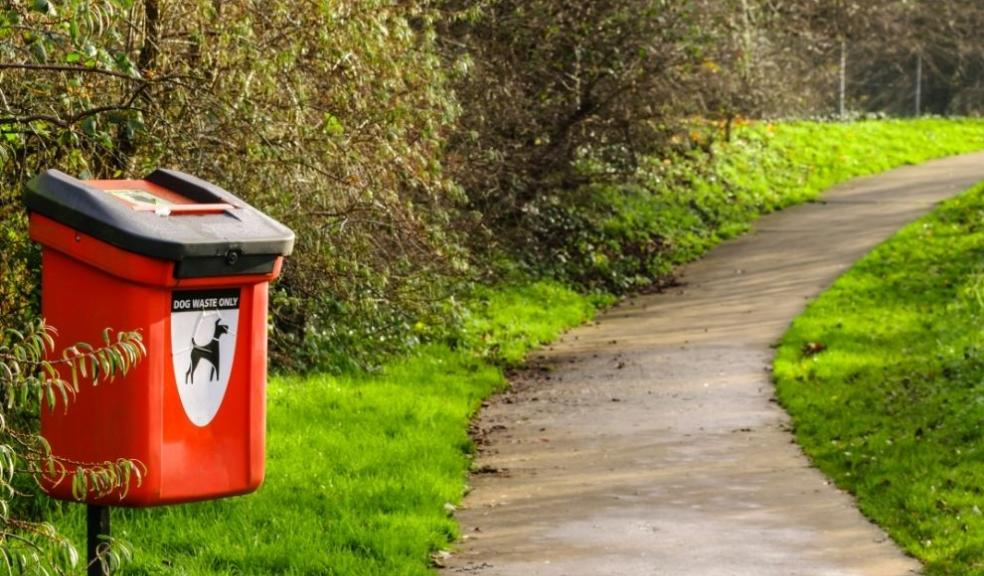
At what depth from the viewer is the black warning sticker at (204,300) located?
512 centimetres

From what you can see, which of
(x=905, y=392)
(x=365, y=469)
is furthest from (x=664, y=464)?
(x=905, y=392)

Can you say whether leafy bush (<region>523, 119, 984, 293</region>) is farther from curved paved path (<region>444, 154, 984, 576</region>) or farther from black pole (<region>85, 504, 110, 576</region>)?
black pole (<region>85, 504, 110, 576</region>)

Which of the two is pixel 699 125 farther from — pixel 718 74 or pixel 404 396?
pixel 404 396

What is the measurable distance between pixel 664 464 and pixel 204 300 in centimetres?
443

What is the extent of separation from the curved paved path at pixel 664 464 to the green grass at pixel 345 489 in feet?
0.83

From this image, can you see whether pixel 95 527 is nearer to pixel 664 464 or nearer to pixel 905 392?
Result: pixel 664 464

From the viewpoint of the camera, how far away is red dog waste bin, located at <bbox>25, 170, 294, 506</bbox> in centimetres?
501

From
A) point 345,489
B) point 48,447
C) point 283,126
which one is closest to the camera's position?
point 48,447

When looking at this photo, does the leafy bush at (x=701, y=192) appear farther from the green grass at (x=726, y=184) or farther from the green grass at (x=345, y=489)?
the green grass at (x=345, y=489)

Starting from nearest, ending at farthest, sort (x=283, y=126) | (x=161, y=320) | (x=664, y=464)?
1. (x=161, y=320)
2. (x=283, y=126)
3. (x=664, y=464)

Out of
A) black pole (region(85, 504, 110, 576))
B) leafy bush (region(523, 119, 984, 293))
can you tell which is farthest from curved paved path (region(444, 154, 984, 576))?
black pole (region(85, 504, 110, 576))

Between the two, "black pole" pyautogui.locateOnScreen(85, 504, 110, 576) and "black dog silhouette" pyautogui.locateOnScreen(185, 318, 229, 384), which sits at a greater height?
"black dog silhouette" pyautogui.locateOnScreen(185, 318, 229, 384)

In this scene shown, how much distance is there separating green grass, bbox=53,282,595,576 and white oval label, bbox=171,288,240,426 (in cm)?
24

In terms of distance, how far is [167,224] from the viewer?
5.08 metres
